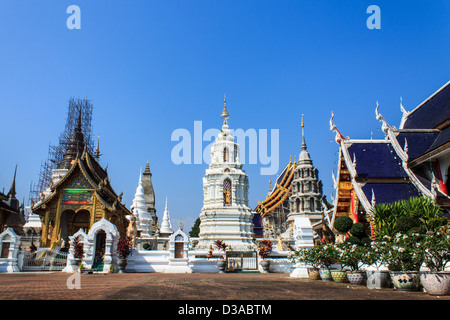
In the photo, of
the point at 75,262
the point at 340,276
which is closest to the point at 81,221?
the point at 75,262

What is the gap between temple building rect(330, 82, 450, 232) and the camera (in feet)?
43.8

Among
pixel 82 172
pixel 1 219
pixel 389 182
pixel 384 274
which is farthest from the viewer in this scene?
pixel 1 219

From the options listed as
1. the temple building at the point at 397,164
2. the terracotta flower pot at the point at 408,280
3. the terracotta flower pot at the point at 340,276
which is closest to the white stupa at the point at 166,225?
the temple building at the point at 397,164

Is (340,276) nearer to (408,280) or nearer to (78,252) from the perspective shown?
(408,280)

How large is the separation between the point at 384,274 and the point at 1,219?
28.5 metres

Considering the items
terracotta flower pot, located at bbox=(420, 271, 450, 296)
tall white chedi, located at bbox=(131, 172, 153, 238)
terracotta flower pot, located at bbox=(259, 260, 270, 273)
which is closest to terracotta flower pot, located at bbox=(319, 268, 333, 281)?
terracotta flower pot, located at bbox=(420, 271, 450, 296)

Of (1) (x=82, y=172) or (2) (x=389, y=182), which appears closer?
(2) (x=389, y=182)

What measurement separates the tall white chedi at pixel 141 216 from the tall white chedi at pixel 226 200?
606 centimetres

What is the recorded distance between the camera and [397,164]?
14844mm

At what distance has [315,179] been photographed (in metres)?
39.6

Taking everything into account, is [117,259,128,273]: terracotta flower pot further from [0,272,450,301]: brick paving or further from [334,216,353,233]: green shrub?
[334,216,353,233]: green shrub

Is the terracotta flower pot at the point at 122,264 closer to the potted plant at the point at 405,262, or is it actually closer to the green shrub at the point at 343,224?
the green shrub at the point at 343,224
